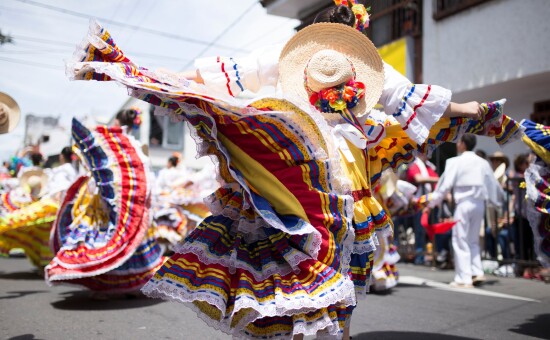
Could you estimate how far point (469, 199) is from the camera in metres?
6.45

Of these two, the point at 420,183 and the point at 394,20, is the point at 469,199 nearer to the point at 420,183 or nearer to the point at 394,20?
the point at 420,183

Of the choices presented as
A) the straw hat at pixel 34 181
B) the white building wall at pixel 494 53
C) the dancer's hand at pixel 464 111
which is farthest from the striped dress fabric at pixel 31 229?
the white building wall at pixel 494 53

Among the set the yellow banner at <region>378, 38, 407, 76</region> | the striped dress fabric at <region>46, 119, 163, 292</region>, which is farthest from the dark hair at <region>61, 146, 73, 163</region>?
the yellow banner at <region>378, 38, 407, 76</region>

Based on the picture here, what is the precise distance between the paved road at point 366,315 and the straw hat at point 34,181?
2514 millimetres

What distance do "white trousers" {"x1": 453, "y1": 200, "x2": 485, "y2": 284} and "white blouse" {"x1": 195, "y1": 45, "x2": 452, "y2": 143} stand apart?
3.93m

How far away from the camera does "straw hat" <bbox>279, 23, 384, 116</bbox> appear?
2697 millimetres

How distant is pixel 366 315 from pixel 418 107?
7.34 feet

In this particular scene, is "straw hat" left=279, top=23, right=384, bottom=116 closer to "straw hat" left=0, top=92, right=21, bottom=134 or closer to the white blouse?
the white blouse

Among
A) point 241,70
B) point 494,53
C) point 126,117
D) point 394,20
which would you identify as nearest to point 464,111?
point 241,70

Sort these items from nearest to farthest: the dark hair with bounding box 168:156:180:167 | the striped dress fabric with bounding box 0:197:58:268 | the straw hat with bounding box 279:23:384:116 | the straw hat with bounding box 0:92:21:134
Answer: the straw hat with bounding box 279:23:384:116, the straw hat with bounding box 0:92:21:134, the striped dress fabric with bounding box 0:197:58:268, the dark hair with bounding box 168:156:180:167

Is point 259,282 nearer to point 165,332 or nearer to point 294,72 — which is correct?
point 294,72

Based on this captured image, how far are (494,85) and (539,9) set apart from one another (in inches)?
55.9

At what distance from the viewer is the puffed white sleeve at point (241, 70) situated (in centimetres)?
276


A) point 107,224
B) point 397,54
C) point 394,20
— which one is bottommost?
point 107,224
